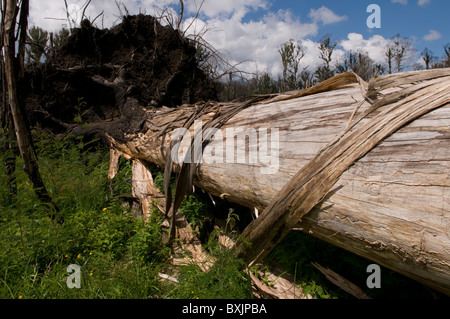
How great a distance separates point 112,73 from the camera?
568 centimetres

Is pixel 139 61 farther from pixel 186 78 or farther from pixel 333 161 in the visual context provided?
pixel 333 161

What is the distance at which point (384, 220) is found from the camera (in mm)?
1209

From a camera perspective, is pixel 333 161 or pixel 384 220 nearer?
pixel 384 220

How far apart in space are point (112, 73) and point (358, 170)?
5.58m

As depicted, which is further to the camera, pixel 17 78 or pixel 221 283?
pixel 17 78

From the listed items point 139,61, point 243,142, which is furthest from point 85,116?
point 243,142

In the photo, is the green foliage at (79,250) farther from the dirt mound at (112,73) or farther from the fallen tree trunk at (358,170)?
the dirt mound at (112,73)

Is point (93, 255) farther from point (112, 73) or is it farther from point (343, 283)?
point (112, 73)

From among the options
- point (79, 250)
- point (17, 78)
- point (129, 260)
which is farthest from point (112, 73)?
point (129, 260)

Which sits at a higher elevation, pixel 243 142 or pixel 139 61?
pixel 139 61

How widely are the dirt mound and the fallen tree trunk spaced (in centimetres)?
401

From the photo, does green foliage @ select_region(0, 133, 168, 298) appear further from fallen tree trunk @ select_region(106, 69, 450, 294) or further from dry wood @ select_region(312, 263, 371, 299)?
dry wood @ select_region(312, 263, 371, 299)
